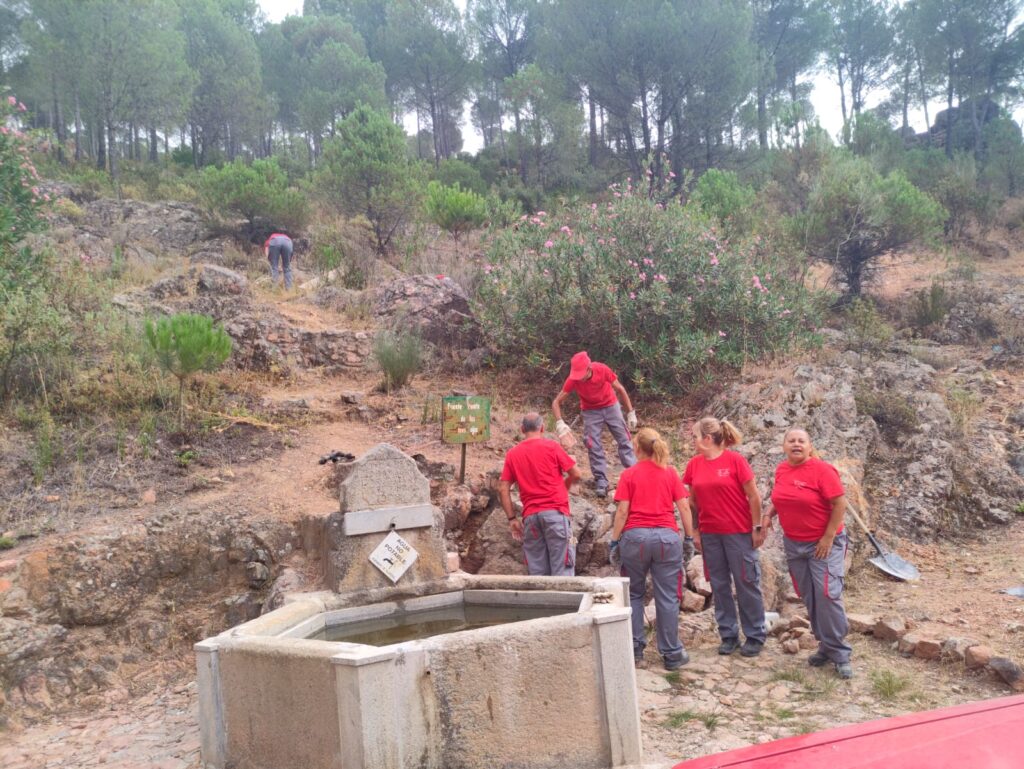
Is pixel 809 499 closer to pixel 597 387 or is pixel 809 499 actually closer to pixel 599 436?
pixel 597 387

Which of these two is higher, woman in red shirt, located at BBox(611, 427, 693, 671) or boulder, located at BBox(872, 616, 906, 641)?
woman in red shirt, located at BBox(611, 427, 693, 671)

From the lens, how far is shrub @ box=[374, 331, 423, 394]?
9.73 meters

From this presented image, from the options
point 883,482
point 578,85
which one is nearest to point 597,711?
point 883,482

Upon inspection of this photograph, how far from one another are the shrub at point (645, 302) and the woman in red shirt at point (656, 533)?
4.66 metres

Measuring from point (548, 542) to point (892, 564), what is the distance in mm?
3501

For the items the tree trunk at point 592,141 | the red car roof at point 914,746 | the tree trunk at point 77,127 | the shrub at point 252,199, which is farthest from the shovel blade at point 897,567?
the tree trunk at point 77,127

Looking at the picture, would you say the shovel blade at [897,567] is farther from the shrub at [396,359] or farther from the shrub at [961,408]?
the shrub at [396,359]

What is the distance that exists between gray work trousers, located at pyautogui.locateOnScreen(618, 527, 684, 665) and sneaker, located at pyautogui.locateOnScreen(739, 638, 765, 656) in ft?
1.55

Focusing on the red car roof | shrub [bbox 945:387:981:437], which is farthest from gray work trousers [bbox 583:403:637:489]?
the red car roof

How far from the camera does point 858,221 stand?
47.0 feet

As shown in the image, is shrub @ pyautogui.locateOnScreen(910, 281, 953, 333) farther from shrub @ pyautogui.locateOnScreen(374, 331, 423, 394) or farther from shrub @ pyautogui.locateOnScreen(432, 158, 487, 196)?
shrub @ pyautogui.locateOnScreen(432, 158, 487, 196)

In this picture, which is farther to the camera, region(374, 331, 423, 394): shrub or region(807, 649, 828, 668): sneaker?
region(374, 331, 423, 394): shrub

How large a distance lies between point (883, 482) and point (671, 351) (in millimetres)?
2929

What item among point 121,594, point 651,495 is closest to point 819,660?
point 651,495
